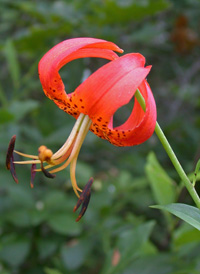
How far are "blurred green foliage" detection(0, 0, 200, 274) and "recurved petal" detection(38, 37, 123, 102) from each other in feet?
1.33

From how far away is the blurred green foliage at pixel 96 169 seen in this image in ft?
3.79

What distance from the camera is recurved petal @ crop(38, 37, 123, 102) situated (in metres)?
0.63

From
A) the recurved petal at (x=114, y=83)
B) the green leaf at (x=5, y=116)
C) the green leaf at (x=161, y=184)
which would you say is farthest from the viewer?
the green leaf at (x=5, y=116)

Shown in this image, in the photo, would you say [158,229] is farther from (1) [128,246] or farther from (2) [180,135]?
(1) [128,246]

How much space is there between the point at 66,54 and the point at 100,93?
8 cm

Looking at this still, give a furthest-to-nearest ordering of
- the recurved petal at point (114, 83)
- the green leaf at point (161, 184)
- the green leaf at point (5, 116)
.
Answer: the green leaf at point (5, 116), the green leaf at point (161, 184), the recurved petal at point (114, 83)

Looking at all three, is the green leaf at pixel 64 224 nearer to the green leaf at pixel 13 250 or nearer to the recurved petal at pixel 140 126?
the green leaf at pixel 13 250

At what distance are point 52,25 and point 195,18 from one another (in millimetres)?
768

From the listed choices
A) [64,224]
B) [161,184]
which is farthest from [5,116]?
[161,184]

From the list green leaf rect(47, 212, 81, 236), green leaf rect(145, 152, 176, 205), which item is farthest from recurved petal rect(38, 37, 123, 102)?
green leaf rect(47, 212, 81, 236)

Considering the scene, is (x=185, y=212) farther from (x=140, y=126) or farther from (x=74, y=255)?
(x=74, y=255)

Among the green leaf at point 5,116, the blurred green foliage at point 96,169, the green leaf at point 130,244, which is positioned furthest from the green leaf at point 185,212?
the green leaf at point 5,116

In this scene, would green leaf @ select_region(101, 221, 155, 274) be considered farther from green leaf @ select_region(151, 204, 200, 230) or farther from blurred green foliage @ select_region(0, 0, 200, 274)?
green leaf @ select_region(151, 204, 200, 230)

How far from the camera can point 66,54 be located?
65 cm
